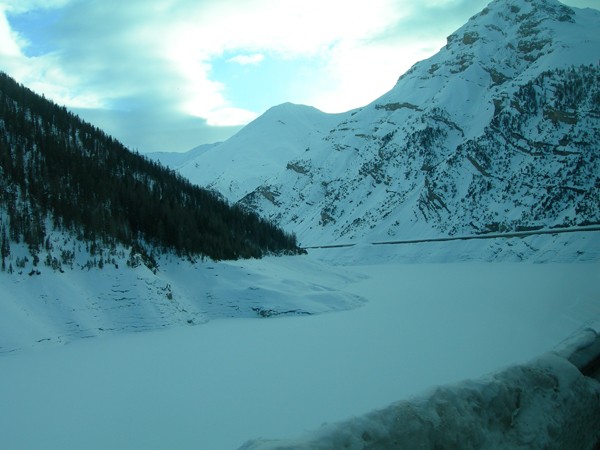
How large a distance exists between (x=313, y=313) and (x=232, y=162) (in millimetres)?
141652

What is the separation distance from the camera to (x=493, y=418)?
2764 millimetres

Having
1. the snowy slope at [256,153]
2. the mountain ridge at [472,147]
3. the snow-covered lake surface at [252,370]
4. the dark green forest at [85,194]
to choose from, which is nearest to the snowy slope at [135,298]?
the snow-covered lake surface at [252,370]

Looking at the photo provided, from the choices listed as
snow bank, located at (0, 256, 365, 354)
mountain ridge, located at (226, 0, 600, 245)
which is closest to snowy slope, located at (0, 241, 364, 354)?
snow bank, located at (0, 256, 365, 354)

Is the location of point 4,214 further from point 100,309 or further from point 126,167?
point 126,167

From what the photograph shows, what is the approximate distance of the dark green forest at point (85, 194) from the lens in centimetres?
1311

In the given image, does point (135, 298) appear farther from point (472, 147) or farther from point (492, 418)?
point (472, 147)

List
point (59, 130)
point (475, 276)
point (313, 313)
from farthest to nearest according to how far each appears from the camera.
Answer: point (475, 276), point (59, 130), point (313, 313)

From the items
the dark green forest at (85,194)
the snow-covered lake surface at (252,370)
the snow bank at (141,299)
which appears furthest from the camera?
the dark green forest at (85,194)

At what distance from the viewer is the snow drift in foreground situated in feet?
7.75

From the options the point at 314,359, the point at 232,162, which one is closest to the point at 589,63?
the point at 314,359

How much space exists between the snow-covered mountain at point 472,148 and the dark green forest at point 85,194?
33.9 metres

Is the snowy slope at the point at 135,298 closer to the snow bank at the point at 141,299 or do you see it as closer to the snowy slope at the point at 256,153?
the snow bank at the point at 141,299

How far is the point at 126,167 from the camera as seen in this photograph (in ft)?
68.8

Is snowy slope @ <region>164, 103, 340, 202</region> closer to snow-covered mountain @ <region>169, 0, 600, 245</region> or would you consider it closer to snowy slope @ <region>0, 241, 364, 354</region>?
snow-covered mountain @ <region>169, 0, 600, 245</region>
